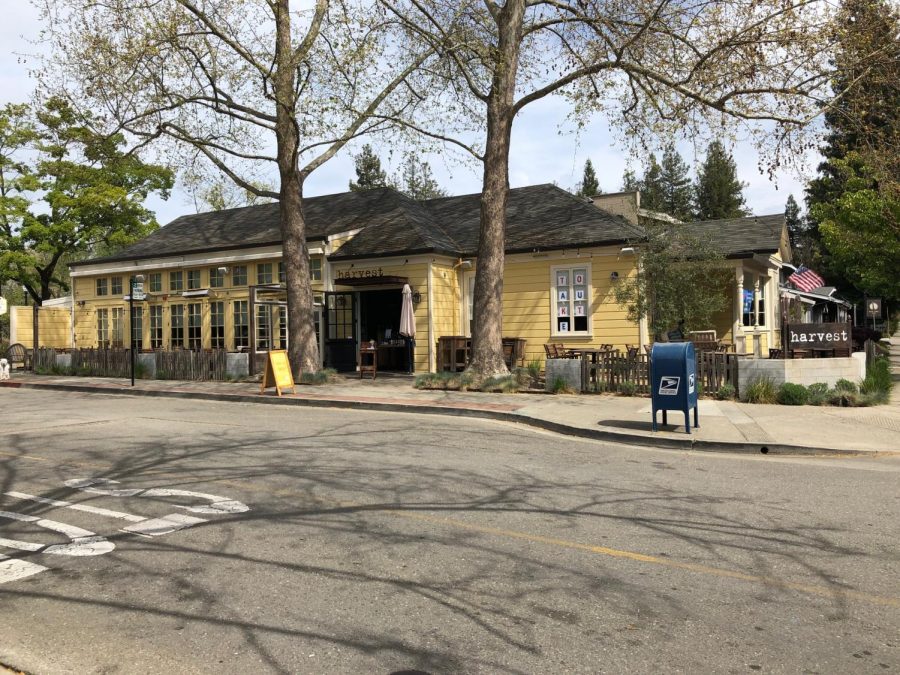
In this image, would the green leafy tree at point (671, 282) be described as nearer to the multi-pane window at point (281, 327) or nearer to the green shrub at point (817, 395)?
the green shrub at point (817, 395)

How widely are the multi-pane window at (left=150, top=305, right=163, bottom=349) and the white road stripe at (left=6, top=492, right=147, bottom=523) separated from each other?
2108cm

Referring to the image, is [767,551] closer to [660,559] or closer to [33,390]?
[660,559]

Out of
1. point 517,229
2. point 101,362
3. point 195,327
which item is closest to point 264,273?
point 195,327

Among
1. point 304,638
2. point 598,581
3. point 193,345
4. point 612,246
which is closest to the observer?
point 304,638

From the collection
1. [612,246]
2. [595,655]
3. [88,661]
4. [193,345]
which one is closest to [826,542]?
[595,655]

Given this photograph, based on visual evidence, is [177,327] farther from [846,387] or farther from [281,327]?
[846,387]

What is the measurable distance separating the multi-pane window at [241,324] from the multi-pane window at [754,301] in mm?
16082

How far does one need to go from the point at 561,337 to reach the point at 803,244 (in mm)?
84434

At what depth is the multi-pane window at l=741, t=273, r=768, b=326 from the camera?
850 inches

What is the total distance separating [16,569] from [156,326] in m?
23.7

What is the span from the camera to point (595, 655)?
3492 mm

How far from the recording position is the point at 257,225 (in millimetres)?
26703

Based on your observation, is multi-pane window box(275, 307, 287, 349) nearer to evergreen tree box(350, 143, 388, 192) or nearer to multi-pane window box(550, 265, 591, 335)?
multi-pane window box(550, 265, 591, 335)

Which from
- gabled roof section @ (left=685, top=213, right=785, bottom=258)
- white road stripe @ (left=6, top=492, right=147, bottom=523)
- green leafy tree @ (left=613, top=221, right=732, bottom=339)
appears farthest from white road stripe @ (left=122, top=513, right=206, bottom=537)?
gabled roof section @ (left=685, top=213, right=785, bottom=258)
